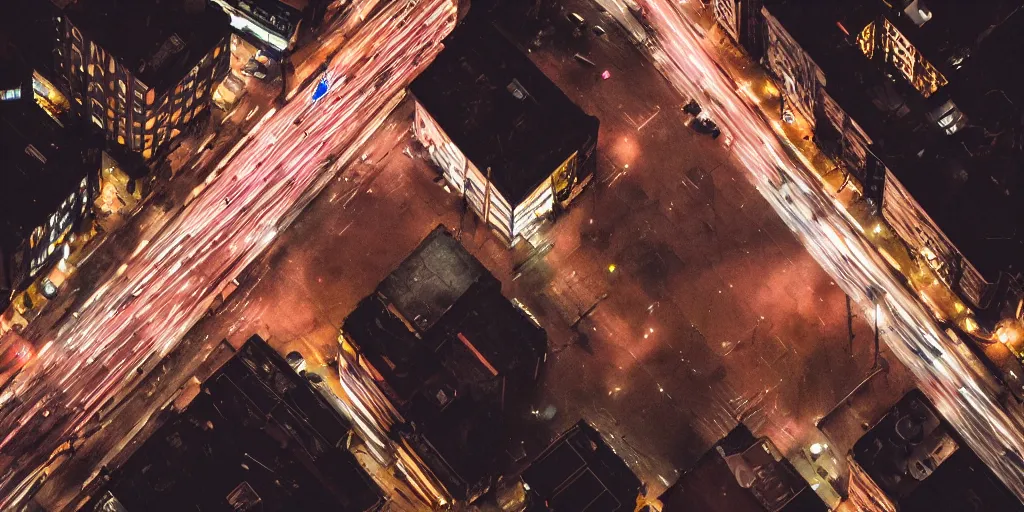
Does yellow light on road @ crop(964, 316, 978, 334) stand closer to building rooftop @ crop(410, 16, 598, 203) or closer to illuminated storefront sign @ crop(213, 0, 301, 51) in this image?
building rooftop @ crop(410, 16, 598, 203)

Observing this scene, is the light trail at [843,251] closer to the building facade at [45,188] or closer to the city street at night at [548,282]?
the city street at night at [548,282]

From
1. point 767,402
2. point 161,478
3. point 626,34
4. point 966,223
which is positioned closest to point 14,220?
point 161,478

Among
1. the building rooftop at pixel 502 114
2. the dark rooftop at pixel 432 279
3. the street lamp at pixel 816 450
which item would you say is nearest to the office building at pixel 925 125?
the street lamp at pixel 816 450

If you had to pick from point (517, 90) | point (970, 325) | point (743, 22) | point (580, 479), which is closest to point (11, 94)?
point (517, 90)

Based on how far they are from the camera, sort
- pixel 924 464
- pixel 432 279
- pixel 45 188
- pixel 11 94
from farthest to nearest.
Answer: pixel 11 94, pixel 45 188, pixel 924 464, pixel 432 279

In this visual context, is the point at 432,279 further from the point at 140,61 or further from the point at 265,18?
the point at 140,61

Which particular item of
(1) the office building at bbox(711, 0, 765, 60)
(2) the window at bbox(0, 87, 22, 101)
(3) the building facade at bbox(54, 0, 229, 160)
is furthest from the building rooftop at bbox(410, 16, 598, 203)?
(2) the window at bbox(0, 87, 22, 101)
